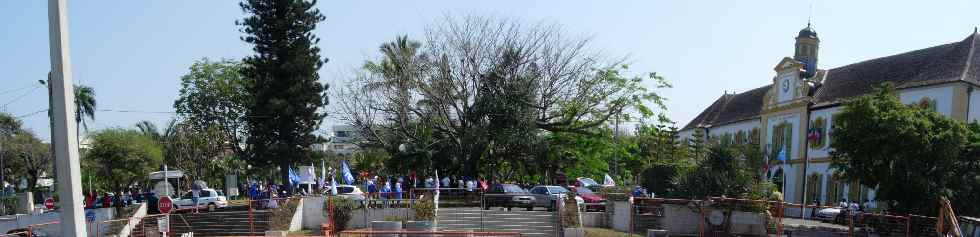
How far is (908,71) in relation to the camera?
132 ft

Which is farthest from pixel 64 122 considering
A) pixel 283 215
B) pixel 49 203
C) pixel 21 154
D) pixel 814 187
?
pixel 21 154

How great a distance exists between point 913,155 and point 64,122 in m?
24.0

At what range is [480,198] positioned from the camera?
89.6ft

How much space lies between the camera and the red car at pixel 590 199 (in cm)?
2594

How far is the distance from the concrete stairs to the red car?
5.57 ft

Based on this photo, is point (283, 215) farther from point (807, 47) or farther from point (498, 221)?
point (807, 47)

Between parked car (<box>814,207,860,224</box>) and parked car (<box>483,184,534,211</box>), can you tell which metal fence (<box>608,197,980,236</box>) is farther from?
parked car (<box>814,207,860,224</box>)

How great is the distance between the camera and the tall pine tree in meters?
37.4

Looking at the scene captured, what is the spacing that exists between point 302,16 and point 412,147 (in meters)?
8.18

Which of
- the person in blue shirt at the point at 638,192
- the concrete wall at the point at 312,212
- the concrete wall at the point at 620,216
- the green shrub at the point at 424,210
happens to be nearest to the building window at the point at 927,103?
the person in blue shirt at the point at 638,192

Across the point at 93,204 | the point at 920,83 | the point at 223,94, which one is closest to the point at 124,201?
the point at 93,204

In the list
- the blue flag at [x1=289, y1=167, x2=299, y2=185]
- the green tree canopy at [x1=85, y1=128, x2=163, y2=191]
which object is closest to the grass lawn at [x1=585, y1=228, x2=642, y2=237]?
the blue flag at [x1=289, y1=167, x2=299, y2=185]

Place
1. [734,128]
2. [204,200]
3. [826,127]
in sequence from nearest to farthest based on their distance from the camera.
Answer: [204,200] → [826,127] → [734,128]

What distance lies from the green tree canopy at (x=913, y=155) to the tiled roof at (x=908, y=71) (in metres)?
12.2
